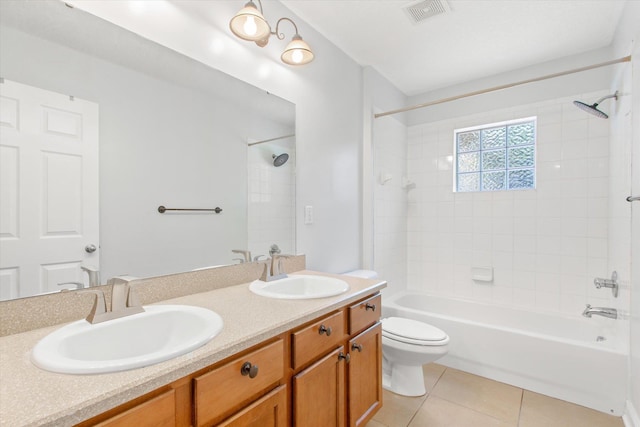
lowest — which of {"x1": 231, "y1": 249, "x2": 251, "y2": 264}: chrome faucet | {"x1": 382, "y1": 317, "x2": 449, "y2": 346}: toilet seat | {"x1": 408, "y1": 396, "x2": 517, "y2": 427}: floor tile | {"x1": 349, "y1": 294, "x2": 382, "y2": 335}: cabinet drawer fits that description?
{"x1": 408, "y1": 396, "x2": 517, "y2": 427}: floor tile

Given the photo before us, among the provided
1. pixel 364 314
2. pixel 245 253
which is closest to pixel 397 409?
pixel 364 314

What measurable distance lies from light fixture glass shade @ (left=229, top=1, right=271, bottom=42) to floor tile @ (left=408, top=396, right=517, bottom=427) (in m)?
2.21

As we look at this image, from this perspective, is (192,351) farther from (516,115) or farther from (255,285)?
(516,115)

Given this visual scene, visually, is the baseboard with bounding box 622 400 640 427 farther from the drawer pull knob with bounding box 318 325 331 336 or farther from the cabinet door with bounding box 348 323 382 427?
the drawer pull knob with bounding box 318 325 331 336

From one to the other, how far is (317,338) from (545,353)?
1.77 metres

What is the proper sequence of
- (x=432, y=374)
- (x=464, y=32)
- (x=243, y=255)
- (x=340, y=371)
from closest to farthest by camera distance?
(x=340, y=371) → (x=243, y=255) → (x=464, y=32) → (x=432, y=374)

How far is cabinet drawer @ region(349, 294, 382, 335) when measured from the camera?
1407mm

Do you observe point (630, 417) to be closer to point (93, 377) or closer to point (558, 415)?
point (558, 415)

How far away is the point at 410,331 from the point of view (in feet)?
6.77

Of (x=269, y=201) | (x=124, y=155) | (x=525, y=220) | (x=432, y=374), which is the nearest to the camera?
(x=124, y=155)

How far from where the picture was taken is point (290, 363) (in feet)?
3.54

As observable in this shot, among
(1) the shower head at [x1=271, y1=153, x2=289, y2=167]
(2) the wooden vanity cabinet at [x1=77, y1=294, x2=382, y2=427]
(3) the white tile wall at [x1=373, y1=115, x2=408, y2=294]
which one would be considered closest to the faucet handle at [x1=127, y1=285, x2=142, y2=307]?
(2) the wooden vanity cabinet at [x1=77, y1=294, x2=382, y2=427]

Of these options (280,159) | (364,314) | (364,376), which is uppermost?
(280,159)

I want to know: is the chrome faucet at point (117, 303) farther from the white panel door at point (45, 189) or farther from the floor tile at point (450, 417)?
the floor tile at point (450, 417)
